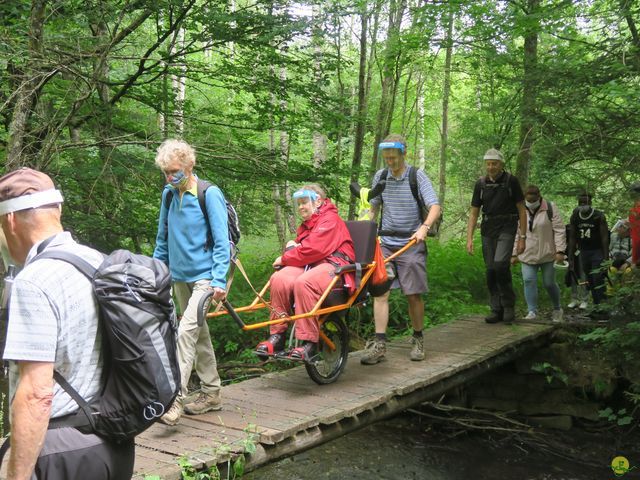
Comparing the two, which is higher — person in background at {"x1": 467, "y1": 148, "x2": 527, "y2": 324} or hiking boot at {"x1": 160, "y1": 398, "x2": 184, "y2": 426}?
person in background at {"x1": 467, "y1": 148, "x2": 527, "y2": 324}

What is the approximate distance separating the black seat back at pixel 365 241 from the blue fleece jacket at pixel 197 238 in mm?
2045

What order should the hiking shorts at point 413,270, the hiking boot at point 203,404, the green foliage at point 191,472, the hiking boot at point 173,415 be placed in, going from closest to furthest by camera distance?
the green foliage at point 191,472
the hiking boot at point 173,415
the hiking boot at point 203,404
the hiking shorts at point 413,270

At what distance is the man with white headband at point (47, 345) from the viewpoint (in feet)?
6.85

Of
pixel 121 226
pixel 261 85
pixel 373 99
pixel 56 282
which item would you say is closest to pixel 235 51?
pixel 261 85

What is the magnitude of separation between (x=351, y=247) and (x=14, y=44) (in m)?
3.82

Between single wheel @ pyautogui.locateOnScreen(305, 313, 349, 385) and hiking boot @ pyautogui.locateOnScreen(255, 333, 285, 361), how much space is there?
2.03ft

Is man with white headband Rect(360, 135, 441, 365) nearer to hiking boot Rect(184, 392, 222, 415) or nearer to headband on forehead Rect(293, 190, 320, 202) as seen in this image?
headband on forehead Rect(293, 190, 320, 202)

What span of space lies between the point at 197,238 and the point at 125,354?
8.60ft

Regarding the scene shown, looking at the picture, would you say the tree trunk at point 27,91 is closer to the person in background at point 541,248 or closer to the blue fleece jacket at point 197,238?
the blue fleece jacket at point 197,238

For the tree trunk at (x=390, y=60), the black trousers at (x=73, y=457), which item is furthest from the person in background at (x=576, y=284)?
the black trousers at (x=73, y=457)

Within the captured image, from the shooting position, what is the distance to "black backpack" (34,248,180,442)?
2238 mm

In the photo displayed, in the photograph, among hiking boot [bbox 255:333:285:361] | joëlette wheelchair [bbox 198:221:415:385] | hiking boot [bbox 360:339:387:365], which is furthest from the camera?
hiking boot [bbox 360:339:387:365]

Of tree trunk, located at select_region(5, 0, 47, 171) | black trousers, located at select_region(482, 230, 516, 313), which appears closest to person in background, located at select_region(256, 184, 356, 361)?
tree trunk, located at select_region(5, 0, 47, 171)

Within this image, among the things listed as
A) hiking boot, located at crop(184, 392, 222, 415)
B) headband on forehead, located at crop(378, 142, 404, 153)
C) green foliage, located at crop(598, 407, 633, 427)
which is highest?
headband on forehead, located at crop(378, 142, 404, 153)
